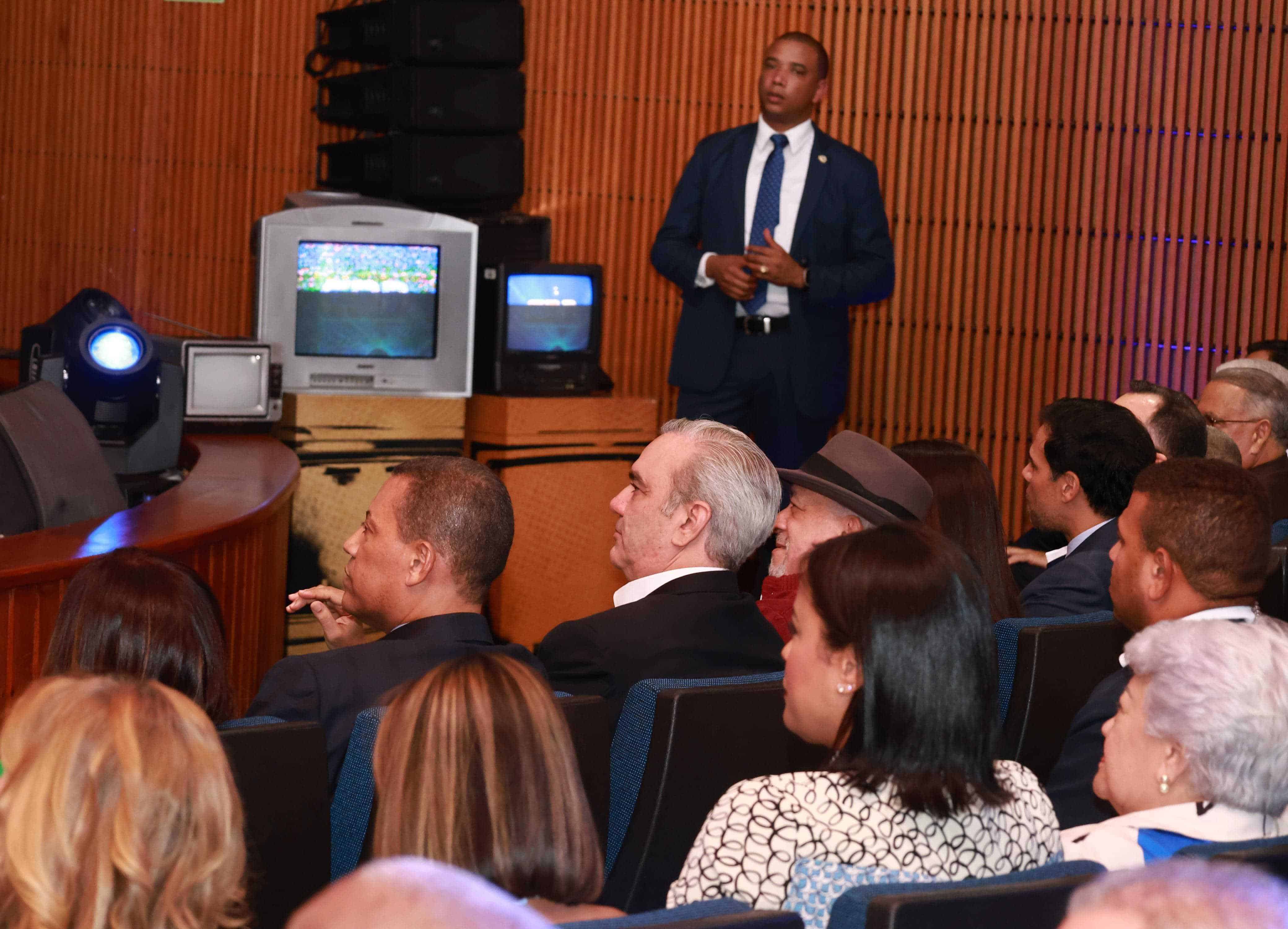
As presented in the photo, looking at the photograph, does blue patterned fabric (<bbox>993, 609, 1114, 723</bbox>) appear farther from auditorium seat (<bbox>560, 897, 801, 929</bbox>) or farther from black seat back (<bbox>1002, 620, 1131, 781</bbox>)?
auditorium seat (<bbox>560, 897, 801, 929</bbox>)

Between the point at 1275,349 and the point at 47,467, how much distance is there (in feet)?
14.4

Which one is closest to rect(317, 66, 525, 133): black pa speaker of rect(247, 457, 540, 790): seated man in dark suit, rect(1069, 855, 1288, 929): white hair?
rect(247, 457, 540, 790): seated man in dark suit

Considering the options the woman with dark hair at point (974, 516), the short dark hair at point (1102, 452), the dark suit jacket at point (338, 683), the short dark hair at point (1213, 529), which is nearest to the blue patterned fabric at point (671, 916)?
the dark suit jacket at point (338, 683)

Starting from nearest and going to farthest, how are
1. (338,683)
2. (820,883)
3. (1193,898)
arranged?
(1193,898) < (820,883) < (338,683)

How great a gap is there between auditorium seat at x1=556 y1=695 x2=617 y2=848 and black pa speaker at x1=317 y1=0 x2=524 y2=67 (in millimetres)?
4703

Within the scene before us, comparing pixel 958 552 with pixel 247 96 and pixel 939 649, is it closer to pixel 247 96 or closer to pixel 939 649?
pixel 939 649

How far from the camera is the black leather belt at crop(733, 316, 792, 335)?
18.4 ft

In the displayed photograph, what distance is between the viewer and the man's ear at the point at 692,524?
2959mm

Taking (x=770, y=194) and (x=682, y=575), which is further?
(x=770, y=194)

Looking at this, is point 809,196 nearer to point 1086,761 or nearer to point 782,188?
point 782,188

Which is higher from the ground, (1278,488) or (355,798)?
(1278,488)

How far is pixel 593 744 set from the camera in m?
2.13

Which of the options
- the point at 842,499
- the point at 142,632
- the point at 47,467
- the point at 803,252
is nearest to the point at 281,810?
the point at 142,632

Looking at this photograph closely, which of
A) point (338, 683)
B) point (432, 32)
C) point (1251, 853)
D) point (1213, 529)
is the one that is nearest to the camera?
point (1251, 853)
